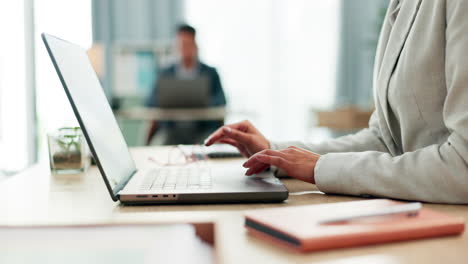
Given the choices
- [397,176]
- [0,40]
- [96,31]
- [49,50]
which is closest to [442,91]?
[397,176]

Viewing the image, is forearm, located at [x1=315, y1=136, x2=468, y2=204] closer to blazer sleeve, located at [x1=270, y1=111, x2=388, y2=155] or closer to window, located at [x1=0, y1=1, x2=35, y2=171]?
blazer sleeve, located at [x1=270, y1=111, x2=388, y2=155]

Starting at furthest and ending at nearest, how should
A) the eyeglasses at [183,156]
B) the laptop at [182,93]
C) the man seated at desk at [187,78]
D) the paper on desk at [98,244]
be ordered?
the man seated at desk at [187,78], the laptop at [182,93], the eyeglasses at [183,156], the paper on desk at [98,244]

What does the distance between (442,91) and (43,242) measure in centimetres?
67

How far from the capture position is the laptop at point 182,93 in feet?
12.7

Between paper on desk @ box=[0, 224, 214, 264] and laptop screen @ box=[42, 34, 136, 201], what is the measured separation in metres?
0.13

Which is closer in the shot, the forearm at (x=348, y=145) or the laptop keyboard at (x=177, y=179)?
the laptop keyboard at (x=177, y=179)

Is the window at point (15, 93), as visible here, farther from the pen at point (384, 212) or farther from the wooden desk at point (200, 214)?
the pen at point (384, 212)

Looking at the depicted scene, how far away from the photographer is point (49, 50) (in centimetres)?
83

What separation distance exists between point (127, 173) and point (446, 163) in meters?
0.59

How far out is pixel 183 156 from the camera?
1.47 meters

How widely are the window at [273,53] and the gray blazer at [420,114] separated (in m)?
4.38

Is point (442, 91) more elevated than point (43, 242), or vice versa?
point (442, 91)

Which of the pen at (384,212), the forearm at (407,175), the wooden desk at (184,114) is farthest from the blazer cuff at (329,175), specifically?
the wooden desk at (184,114)

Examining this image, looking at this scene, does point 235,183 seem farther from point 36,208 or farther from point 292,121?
point 292,121
